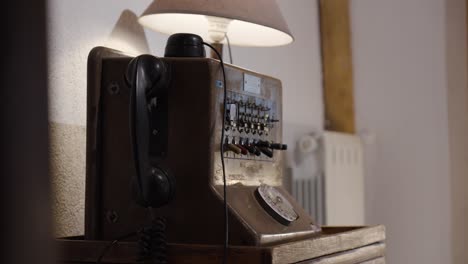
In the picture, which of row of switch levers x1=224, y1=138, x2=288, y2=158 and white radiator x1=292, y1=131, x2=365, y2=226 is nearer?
row of switch levers x1=224, y1=138, x2=288, y2=158

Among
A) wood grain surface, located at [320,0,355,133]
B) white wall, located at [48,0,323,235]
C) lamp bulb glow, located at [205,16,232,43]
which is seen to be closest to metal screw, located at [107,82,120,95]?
white wall, located at [48,0,323,235]

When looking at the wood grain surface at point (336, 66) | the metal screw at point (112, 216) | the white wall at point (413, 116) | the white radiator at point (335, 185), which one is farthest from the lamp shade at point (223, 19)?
the white wall at point (413, 116)

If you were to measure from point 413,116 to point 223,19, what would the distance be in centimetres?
193

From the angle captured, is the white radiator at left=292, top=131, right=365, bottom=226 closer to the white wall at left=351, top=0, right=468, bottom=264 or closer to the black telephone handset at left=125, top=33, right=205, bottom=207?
the white wall at left=351, top=0, right=468, bottom=264

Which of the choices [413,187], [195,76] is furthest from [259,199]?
[413,187]

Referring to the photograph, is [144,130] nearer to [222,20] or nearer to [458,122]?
[222,20]

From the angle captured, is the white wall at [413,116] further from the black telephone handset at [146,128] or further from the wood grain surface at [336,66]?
the black telephone handset at [146,128]

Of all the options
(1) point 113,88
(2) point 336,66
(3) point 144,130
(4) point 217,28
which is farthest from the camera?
(2) point 336,66

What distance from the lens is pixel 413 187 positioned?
10.8ft

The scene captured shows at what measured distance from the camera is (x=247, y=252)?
3.17ft

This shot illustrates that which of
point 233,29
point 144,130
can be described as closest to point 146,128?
point 144,130

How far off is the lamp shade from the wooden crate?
501 mm

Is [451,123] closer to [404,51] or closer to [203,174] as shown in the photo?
[404,51]

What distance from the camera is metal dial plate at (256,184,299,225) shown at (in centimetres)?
121
